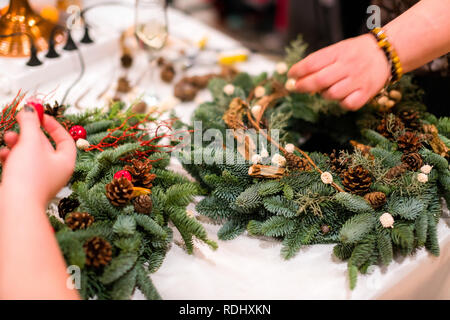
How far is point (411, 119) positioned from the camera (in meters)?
0.91

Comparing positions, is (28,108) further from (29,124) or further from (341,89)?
(341,89)

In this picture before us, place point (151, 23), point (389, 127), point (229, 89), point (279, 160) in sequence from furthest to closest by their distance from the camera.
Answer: point (151, 23) < point (229, 89) < point (389, 127) < point (279, 160)

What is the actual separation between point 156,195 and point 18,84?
61cm

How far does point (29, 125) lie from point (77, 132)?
230mm

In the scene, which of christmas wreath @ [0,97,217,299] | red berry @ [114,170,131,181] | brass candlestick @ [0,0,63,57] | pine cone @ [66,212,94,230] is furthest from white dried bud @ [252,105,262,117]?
brass candlestick @ [0,0,63,57]

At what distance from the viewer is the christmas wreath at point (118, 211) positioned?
2.10 ft

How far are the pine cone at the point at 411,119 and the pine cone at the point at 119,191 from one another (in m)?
0.61

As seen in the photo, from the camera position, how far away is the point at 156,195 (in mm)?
755

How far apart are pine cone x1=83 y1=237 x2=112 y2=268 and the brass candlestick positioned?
0.68 meters

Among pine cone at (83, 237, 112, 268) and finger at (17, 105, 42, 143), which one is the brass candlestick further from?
pine cone at (83, 237, 112, 268)

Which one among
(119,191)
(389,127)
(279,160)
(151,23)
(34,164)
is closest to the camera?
(34,164)

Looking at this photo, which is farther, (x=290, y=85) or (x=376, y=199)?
(x=290, y=85)

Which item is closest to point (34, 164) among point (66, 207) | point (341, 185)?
point (66, 207)

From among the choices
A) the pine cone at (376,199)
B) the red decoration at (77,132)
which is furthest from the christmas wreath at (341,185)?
the red decoration at (77,132)
